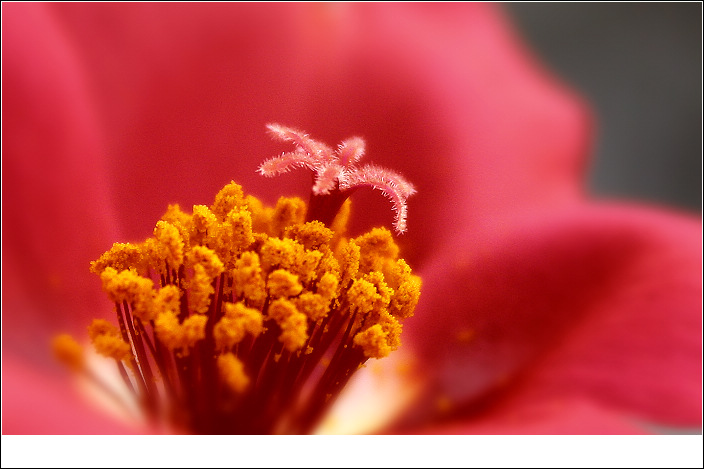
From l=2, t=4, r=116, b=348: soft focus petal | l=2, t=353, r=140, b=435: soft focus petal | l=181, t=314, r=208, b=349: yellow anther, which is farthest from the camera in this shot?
l=2, t=4, r=116, b=348: soft focus petal

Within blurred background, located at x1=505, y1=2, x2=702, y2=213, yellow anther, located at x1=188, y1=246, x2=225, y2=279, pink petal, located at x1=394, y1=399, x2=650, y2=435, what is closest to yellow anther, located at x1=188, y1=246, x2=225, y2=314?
yellow anther, located at x1=188, y1=246, x2=225, y2=279

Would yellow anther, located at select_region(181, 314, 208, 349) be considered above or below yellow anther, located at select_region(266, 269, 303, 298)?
below

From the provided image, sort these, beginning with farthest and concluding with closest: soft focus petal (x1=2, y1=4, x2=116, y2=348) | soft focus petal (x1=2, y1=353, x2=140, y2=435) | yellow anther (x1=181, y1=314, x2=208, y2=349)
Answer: soft focus petal (x1=2, y1=4, x2=116, y2=348), yellow anther (x1=181, y1=314, x2=208, y2=349), soft focus petal (x1=2, y1=353, x2=140, y2=435)

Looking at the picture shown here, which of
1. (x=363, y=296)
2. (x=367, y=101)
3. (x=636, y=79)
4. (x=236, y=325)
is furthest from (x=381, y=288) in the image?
(x=636, y=79)

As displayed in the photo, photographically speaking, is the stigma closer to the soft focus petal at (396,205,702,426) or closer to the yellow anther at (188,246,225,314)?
the yellow anther at (188,246,225,314)

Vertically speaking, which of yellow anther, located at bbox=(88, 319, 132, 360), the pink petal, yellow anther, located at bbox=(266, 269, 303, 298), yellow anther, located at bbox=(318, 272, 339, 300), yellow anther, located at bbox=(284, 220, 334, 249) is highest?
yellow anther, located at bbox=(284, 220, 334, 249)

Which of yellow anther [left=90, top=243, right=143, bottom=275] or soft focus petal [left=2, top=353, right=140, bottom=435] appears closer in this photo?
soft focus petal [left=2, top=353, right=140, bottom=435]

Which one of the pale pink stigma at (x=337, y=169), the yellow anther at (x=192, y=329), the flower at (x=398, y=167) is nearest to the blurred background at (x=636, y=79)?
the flower at (x=398, y=167)

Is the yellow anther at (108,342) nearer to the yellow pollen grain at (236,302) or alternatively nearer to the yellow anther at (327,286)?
the yellow pollen grain at (236,302)

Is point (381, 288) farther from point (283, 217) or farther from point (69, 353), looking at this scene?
point (69, 353)
